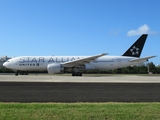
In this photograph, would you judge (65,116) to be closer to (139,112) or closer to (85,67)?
(139,112)

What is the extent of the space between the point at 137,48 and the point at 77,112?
3143 cm

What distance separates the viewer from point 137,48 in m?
36.7

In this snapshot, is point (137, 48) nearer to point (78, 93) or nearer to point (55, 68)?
point (55, 68)

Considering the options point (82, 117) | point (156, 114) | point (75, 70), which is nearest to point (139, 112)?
point (156, 114)

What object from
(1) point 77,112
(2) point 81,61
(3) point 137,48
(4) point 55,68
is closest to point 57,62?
(4) point 55,68

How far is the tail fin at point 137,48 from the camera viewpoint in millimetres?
36656

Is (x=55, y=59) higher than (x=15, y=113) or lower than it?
higher

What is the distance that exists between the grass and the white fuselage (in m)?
27.8

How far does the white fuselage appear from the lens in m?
34.9

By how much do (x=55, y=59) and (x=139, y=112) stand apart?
2878cm

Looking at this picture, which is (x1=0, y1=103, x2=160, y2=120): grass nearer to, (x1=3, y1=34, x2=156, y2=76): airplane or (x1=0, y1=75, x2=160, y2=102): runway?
(x1=0, y1=75, x2=160, y2=102): runway

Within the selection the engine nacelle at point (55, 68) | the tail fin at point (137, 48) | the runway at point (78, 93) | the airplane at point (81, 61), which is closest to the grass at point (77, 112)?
the runway at point (78, 93)

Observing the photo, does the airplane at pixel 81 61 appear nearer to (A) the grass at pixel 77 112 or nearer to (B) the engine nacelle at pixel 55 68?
(B) the engine nacelle at pixel 55 68

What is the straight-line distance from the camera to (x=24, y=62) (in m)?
35.5
